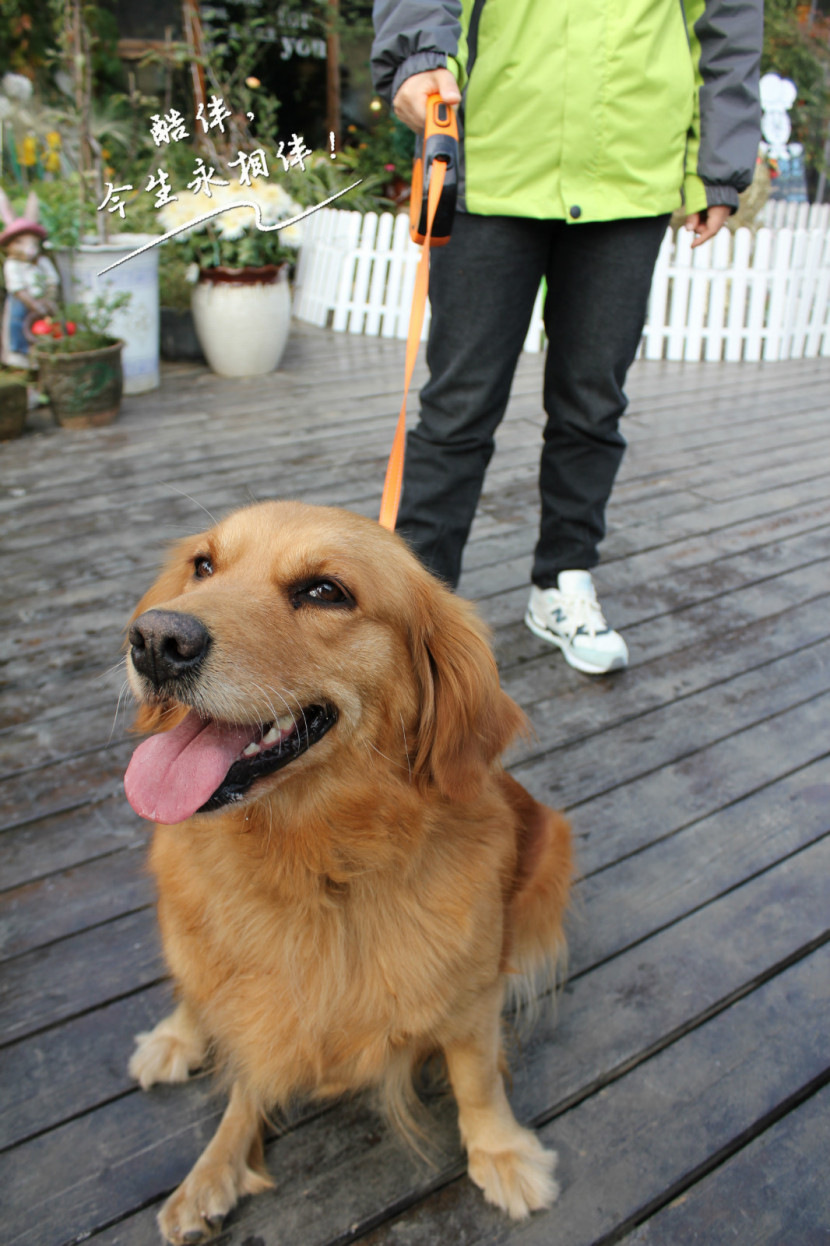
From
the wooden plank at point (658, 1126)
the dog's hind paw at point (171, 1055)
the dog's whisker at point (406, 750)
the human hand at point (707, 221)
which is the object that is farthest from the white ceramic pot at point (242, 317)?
the wooden plank at point (658, 1126)

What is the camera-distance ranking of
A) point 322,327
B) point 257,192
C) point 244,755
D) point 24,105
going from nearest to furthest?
point 244,755 < point 257,192 < point 322,327 < point 24,105

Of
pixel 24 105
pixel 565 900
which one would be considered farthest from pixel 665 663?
pixel 24 105

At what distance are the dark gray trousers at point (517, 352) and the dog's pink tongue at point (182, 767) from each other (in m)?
1.24

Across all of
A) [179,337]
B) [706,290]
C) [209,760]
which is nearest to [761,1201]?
[209,760]

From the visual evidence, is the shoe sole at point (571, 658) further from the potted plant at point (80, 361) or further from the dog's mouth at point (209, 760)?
the potted plant at point (80, 361)

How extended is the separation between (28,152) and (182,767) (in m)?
7.59

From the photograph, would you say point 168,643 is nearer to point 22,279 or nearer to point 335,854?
point 335,854

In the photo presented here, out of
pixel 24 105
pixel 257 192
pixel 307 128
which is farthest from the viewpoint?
pixel 307 128

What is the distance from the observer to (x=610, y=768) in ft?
7.36

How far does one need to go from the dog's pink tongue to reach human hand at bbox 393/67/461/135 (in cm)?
134

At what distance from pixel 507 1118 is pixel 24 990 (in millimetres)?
927

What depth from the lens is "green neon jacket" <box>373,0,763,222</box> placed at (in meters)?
1.98

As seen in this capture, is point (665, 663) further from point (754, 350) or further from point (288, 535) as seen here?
point (754, 350)

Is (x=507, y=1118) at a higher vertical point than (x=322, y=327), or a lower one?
lower
